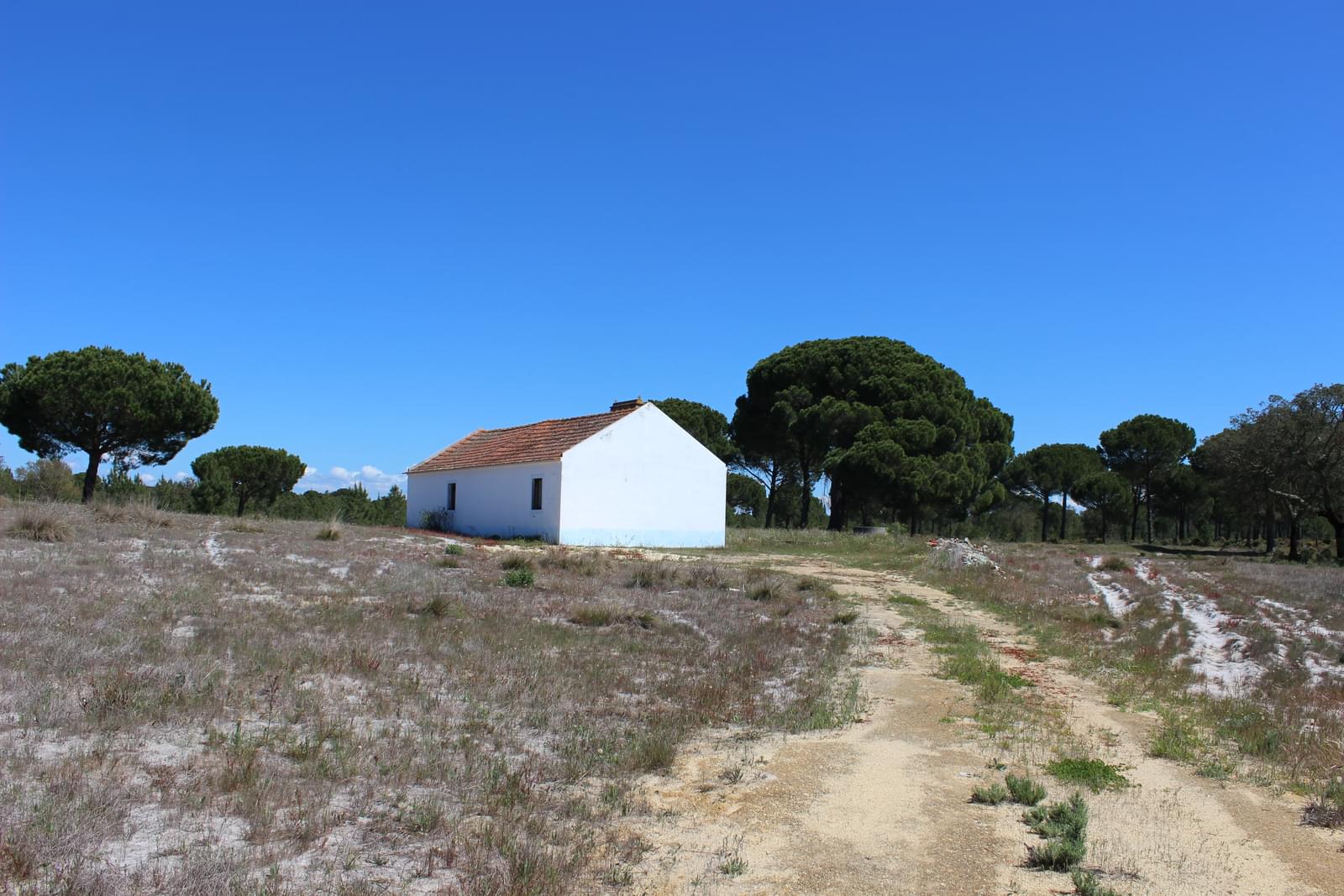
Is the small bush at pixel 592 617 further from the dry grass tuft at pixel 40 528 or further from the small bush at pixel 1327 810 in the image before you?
the dry grass tuft at pixel 40 528

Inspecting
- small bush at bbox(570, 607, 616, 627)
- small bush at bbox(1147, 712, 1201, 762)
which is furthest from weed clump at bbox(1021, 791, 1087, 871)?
small bush at bbox(570, 607, 616, 627)

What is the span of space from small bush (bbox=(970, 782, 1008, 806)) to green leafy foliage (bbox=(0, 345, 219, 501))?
3313 cm

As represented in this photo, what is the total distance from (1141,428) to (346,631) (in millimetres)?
60337

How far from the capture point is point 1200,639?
14.4 meters

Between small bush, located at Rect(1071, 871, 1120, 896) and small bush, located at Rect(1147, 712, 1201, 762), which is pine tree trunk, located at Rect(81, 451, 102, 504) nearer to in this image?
small bush, located at Rect(1147, 712, 1201, 762)

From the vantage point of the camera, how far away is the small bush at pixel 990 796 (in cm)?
587

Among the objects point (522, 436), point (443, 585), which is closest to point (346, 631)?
point (443, 585)

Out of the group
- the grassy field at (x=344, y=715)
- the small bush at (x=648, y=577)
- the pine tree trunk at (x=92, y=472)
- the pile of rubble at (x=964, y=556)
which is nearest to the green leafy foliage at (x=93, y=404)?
the pine tree trunk at (x=92, y=472)

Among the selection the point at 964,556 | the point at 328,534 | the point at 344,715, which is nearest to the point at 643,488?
the point at 964,556

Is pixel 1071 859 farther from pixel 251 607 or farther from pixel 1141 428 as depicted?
pixel 1141 428

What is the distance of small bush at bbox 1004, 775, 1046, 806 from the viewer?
5844 mm

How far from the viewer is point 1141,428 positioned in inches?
2341

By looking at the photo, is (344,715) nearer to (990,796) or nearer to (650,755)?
(650,755)

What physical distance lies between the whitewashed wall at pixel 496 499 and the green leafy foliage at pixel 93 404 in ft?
31.2
